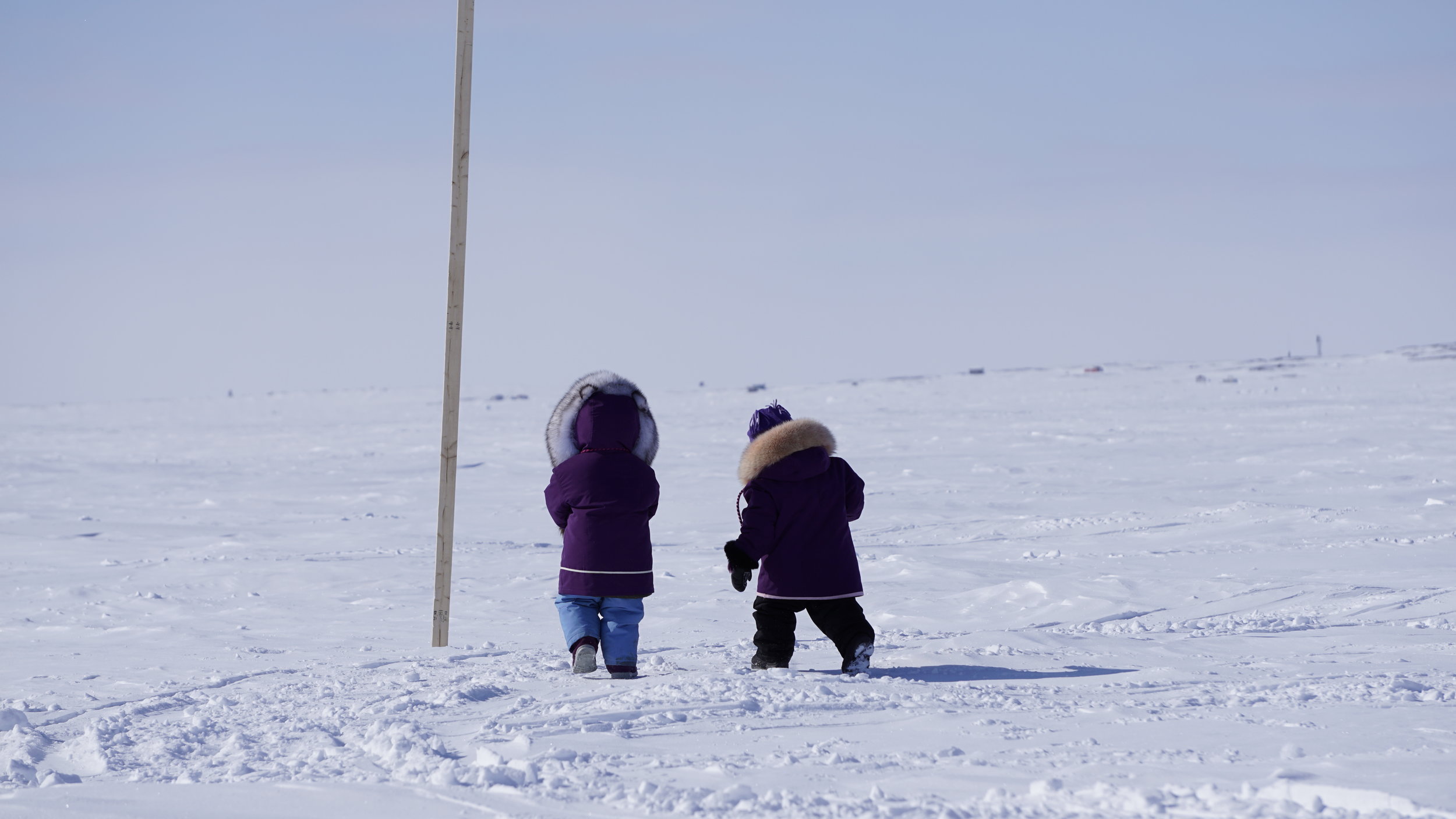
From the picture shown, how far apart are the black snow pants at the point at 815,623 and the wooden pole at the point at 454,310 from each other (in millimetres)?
1753

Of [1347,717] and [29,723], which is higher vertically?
[1347,717]

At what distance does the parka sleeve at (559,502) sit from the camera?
5395 mm

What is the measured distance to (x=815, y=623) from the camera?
5.28 metres

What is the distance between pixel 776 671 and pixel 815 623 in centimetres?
40

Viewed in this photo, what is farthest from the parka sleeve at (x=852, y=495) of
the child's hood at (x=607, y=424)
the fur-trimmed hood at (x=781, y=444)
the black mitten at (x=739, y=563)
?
the child's hood at (x=607, y=424)

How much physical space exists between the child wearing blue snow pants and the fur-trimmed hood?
78 centimetres

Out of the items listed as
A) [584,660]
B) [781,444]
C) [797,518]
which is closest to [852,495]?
[797,518]

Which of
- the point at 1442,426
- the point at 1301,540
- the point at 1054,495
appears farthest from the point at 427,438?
the point at 1301,540

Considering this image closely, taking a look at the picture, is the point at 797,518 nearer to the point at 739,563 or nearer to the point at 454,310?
the point at 739,563

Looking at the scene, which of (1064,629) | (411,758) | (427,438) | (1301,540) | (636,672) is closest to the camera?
(411,758)

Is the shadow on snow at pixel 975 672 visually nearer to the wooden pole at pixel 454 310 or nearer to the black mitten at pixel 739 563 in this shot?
the black mitten at pixel 739 563

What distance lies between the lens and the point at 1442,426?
67.3 feet

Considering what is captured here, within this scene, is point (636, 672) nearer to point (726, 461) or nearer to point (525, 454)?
point (726, 461)

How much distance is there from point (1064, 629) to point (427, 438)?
25063 millimetres
